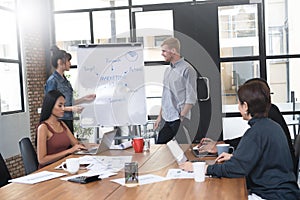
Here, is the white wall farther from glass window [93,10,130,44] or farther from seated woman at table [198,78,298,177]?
seated woman at table [198,78,298,177]

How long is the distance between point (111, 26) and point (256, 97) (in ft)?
13.5

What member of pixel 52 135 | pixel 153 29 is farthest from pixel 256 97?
pixel 153 29

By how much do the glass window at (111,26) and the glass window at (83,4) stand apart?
4.1 inches

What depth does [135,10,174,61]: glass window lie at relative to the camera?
5.86m

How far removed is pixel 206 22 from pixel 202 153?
3149mm

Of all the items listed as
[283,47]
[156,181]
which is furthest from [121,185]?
[283,47]

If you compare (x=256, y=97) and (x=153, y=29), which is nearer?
(x=256, y=97)

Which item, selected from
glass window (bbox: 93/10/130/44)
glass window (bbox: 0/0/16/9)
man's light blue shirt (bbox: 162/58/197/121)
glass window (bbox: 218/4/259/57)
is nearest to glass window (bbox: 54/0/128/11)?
glass window (bbox: 93/10/130/44)

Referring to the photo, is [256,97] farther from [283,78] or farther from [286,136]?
[283,78]

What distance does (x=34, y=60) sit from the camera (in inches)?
236

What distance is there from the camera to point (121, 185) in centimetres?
215

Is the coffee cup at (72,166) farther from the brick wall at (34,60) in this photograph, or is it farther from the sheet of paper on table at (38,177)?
the brick wall at (34,60)

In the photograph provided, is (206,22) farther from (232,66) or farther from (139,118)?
(139,118)

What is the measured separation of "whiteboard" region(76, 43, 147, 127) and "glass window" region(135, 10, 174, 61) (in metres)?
1.60
